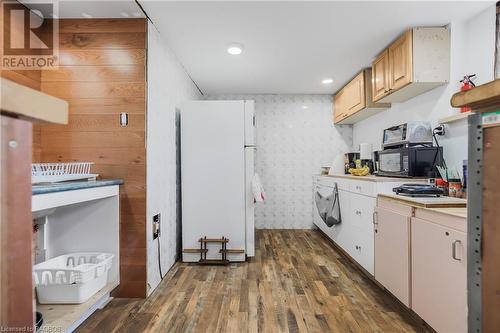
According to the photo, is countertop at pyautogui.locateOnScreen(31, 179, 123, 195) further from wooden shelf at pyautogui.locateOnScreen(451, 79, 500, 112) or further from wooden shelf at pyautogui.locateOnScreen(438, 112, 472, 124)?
wooden shelf at pyautogui.locateOnScreen(438, 112, 472, 124)

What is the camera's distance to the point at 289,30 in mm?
2369

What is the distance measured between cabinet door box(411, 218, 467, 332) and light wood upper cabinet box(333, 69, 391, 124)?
200 centimetres

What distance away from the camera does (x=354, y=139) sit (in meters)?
4.48

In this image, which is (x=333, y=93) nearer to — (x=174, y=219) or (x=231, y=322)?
(x=174, y=219)

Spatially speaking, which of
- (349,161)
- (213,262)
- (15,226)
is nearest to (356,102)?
(349,161)

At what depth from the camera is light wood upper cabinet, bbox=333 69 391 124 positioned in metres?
3.32

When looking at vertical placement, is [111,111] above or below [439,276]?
above

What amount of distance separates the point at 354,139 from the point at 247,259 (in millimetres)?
2728

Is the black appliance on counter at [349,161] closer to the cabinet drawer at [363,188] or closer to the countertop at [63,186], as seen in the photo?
the cabinet drawer at [363,188]

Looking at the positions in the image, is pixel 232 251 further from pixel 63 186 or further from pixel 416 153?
pixel 416 153

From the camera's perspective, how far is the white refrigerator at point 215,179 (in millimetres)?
2973

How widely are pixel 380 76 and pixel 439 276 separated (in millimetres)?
2106

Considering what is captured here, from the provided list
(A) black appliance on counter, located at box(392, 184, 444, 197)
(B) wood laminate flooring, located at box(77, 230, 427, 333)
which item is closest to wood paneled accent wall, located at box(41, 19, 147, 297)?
(B) wood laminate flooring, located at box(77, 230, 427, 333)

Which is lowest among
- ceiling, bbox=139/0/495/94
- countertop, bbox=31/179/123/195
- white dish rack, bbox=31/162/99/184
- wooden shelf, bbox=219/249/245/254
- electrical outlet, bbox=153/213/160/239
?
wooden shelf, bbox=219/249/245/254
